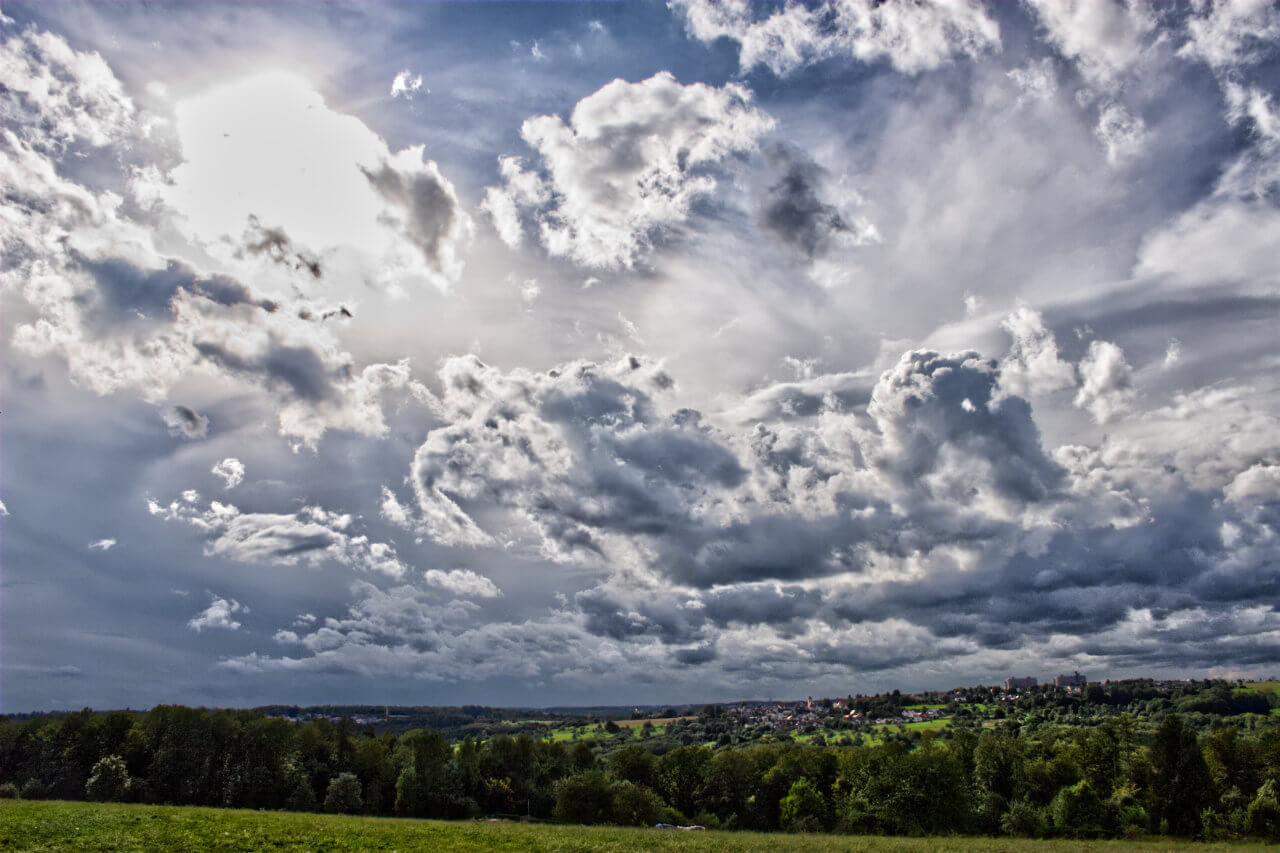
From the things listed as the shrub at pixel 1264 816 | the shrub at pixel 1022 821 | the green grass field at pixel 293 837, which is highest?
the green grass field at pixel 293 837

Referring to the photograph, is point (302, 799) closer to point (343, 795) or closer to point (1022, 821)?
point (343, 795)

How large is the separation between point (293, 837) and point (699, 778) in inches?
3559

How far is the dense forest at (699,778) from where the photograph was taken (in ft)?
311

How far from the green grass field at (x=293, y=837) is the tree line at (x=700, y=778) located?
114 feet

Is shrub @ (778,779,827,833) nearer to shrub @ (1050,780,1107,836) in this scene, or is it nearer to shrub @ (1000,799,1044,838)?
shrub @ (1000,799,1044,838)

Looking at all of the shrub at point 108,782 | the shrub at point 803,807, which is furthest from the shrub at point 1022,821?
the shrub at point 108,782

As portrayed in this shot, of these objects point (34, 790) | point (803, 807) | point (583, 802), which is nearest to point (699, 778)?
point (803, 807)

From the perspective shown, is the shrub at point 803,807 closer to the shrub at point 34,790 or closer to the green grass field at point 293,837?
the green grass field at point 293,837

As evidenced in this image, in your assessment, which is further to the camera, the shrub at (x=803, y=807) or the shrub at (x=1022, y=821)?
the shrub at (x=803, y=807)

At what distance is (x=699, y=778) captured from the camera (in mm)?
123250

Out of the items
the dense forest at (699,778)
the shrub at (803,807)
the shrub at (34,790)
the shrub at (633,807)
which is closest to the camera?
the dense forest at (699,778)

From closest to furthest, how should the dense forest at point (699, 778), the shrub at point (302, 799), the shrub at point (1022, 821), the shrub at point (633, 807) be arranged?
the dense forest at point (699, 778) → the shrub at point (1022, 821) → the shrub at point (633, 807) → the shrub at point (302, 799)

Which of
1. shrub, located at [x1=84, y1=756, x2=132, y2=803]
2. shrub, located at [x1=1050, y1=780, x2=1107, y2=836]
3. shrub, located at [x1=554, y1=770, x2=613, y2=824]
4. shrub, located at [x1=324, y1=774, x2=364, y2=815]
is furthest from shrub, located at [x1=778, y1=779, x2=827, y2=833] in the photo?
shrub, located at [x1=84, y1=756, x2=132, y2=803]

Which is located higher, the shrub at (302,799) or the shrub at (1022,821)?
the shrub at (302,799)
